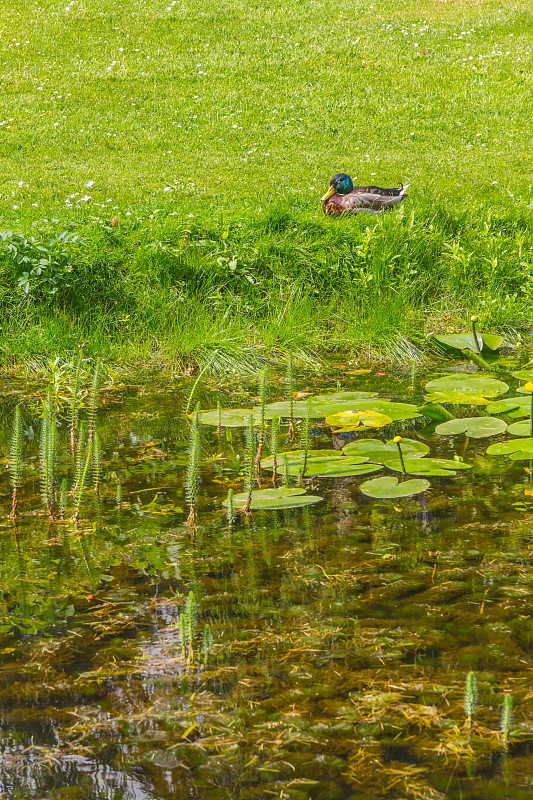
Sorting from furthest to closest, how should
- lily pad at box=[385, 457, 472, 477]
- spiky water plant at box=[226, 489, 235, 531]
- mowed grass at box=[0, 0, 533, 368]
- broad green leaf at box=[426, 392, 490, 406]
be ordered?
mowed grass at box=[0, 0, 533, 368], broad green leaf at box=[426, 392, 490, 406], lily pad at box=[385, 457, 472, 477], spiky water plant at box=[226, 489, 235, 531]

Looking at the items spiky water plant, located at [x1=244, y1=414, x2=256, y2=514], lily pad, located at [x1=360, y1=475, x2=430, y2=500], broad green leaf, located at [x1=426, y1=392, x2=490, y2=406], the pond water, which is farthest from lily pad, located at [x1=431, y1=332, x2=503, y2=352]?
spiky water plant, located at [x1=244, y1=414, x2=256, y2=514]

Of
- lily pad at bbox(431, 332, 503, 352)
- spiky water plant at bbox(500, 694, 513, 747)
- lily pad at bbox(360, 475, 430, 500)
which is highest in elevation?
lily pad at bbox(431, 332, 503, 352)

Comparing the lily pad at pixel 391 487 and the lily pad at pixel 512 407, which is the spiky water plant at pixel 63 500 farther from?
the lily pad at pixel 512 407

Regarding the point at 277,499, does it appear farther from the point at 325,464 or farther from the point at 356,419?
the point at 356,419

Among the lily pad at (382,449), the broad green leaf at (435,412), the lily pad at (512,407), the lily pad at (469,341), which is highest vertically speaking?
the lily pad at (469,341)

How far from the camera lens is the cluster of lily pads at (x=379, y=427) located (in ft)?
10.3

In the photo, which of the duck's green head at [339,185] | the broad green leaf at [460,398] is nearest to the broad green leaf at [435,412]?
the broad green leaf at [460,398]

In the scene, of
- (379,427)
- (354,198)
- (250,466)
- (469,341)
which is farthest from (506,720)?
(354,198)

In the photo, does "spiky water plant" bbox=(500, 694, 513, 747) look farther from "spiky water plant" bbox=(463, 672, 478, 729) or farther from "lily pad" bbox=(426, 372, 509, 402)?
"lily pad" bbox=(426, 372, 509, 402)

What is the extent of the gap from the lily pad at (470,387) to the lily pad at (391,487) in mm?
Answer: 1171

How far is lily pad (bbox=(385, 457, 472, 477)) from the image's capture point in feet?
10.8

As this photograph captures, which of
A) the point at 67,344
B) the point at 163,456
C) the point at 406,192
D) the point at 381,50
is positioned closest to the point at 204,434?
the point at 163,456

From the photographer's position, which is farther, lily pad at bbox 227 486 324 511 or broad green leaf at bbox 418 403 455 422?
broad green leaf at bbox 418 403 455 422

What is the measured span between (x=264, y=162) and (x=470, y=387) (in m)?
7.44
